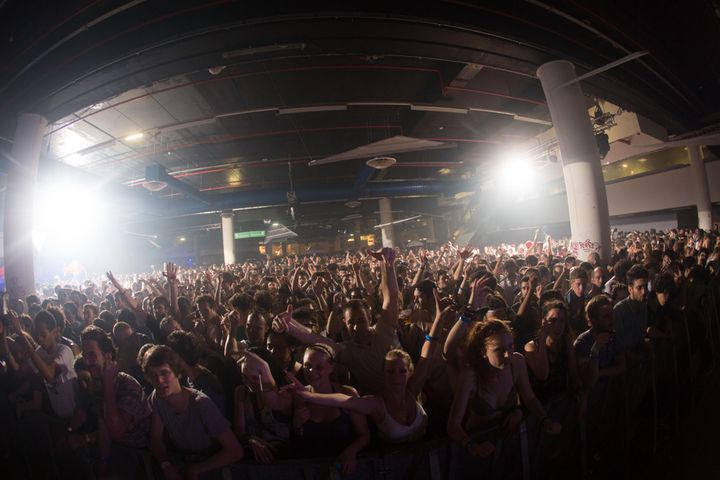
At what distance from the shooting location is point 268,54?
5.36 metres

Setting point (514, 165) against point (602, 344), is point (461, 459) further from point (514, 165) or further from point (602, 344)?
point (514, 165)

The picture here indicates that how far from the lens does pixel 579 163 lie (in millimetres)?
5309

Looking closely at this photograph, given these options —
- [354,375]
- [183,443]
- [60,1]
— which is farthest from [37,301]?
[354,375]

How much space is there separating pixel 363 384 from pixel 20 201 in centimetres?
721

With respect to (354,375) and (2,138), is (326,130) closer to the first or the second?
(2,138)

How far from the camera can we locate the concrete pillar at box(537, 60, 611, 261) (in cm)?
528

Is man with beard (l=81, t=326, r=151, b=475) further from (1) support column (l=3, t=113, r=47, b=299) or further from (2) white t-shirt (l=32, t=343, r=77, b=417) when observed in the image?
(1) support column (l=3, t=113, r=47, b=299)

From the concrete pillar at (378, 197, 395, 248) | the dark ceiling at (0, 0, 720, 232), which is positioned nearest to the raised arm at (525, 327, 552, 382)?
the dark ceiling at (0, 0, 720, 232)

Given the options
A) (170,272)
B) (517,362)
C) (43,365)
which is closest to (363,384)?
(517,362)

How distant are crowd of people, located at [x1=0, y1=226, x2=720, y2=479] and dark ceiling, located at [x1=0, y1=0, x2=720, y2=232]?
13.0ft

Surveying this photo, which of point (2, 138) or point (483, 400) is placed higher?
point (2, 138)

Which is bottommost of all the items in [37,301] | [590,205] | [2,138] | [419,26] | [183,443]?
[183,443]

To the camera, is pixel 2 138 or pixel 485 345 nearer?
pixel 485 345

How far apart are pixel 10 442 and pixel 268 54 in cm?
605
